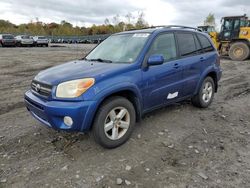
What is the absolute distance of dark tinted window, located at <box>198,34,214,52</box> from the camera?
5.66 meters

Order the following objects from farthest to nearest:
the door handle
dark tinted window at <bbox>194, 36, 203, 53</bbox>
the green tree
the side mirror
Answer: the green tree < dark tinted window at <bbox>194, 36, 203, 53</bbox> < the door handle < the side mirror

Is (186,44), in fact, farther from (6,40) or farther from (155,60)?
(6,40)

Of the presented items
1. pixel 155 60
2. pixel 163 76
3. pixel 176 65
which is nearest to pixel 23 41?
pixel 176 65

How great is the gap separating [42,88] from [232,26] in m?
16.4

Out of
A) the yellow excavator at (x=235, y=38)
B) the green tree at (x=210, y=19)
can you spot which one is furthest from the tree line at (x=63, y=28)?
the yellow excavator at (x=235, y=38)

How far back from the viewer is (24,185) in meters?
3.07

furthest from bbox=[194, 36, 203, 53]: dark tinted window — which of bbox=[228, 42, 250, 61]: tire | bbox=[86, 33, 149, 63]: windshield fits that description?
bbox=[228, 42, 250, 61]: tire

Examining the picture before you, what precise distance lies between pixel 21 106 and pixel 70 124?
3146 mm

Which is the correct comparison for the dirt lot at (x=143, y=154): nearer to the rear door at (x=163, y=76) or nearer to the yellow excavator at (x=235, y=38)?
the rear door at (x=163, y=76)

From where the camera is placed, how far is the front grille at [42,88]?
3643 mm

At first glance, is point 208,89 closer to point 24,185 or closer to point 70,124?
point 70,124

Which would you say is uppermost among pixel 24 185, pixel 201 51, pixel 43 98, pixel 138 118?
pixel 201 51

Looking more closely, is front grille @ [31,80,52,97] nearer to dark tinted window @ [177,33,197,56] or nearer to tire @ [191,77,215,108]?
dark tinted window @ [177,33,197,56]

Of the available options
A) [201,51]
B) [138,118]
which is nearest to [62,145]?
[138,118]
